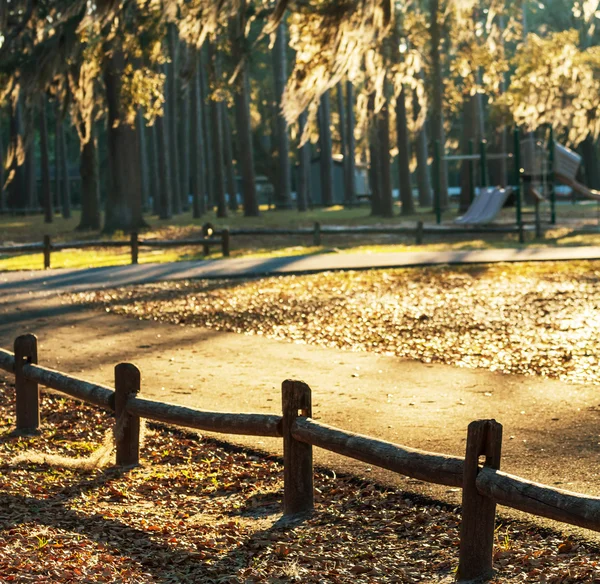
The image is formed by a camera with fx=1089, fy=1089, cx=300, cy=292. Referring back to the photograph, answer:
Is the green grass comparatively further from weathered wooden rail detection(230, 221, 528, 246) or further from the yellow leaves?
the yellow leaves

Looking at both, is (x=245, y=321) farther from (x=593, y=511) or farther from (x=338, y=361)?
(x=593, y=511)

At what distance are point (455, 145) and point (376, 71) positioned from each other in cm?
5984

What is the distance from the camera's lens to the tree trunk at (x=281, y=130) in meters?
53.8

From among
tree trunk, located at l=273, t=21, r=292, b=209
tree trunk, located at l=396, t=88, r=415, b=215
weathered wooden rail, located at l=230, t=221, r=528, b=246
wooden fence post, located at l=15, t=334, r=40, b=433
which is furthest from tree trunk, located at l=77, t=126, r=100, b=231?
wooden fence post, located at l=15, t=334, r=40, b=433

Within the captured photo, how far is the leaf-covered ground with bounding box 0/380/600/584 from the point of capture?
5.69 metres

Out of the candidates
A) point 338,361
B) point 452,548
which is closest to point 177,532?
point 452,548

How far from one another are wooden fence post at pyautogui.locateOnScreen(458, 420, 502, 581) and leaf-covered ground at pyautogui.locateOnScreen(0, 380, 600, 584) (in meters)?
0.16

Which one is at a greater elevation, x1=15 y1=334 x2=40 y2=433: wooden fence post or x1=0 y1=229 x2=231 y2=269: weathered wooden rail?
x1=0 y1=229 x2=231 y2=269: weathered wooden rail

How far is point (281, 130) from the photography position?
197 ft

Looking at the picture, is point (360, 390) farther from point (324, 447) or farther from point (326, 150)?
point (326, 150)

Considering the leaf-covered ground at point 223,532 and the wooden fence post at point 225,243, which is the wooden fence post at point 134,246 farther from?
the leaf-covered ground at point 223,532

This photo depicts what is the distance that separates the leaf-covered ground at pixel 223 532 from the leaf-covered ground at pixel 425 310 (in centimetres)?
439

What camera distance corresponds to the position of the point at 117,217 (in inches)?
1385

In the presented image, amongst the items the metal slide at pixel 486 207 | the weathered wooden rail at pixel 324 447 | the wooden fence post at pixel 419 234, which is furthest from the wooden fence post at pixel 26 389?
the metal slide at pixel 486 207
